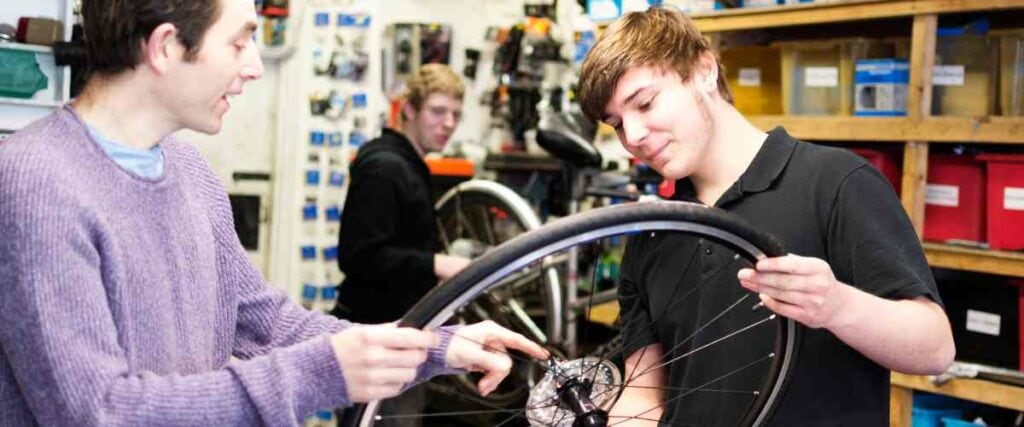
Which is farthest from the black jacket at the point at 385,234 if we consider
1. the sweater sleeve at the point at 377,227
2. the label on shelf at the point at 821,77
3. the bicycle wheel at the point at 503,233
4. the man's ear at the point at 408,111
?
the label on shelf at the point at 821,77

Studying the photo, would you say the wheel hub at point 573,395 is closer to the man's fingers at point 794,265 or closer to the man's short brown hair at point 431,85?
the man's fingers at point 794,265

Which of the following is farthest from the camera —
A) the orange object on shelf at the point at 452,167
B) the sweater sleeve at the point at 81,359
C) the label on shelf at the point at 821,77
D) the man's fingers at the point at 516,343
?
the orange object on shelf at the point at 452,167

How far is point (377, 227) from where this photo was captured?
137 inches

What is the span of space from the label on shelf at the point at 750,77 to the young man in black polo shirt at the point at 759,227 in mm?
1905

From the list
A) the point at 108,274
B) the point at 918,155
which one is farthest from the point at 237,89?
the point at 918,155

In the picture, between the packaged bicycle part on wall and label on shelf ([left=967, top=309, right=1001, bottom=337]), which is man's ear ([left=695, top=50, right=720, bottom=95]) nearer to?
label on shelf ([left=967, top=309, right=1001, bottom=337])

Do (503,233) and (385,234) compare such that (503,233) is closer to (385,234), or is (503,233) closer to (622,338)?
(385,234)

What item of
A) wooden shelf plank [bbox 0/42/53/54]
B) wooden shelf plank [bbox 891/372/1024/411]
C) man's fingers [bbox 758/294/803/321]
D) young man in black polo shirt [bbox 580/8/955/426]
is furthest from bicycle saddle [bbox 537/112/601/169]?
man's fingers [bbox 758/294/803/321]

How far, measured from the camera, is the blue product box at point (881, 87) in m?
3.09

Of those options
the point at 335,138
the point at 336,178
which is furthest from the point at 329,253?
the point at 335,138

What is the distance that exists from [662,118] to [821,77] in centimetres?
189

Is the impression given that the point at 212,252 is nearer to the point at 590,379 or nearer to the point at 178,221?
the point at 178,221

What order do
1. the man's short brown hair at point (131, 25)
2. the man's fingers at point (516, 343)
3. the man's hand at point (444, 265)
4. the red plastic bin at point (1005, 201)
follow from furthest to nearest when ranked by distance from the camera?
the man's hand at point (444, 265) → the red plastic bin at point (1005, 201) → the man's fingers at point (516, 343) → the man's short brown hair at point (131, 25)

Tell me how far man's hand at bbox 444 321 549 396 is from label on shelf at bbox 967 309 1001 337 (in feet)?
6.46
